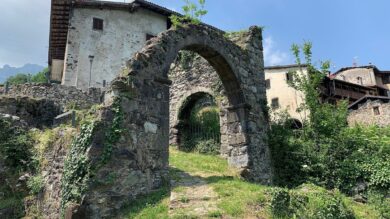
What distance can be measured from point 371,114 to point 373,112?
7.3 inches

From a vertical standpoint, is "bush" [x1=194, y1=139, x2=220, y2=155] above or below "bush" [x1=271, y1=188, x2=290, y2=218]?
above

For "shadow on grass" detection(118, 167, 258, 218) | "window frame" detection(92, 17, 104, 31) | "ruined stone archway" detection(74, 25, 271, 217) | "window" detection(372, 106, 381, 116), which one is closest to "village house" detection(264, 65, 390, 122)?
"window" detection(372, 106, 381, 116)

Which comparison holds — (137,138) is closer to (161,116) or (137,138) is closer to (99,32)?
(161,116)

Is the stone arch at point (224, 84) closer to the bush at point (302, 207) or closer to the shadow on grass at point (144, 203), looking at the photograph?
the shadow on grass at point (144, 203)

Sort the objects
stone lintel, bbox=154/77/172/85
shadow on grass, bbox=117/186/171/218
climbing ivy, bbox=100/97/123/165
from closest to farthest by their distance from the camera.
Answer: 1. shadow on grass, bbox=117/186/171/218
2. climbing ivy, bbox=100/97/123/165
3. stone lintel, bbox=154/77/172/85

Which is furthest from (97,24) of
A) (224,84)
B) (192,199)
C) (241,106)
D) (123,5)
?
(192,199)

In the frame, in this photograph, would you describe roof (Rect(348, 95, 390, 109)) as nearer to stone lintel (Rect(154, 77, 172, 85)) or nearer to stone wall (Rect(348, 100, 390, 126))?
stone wall (Rect(348, 100, 390, 126))

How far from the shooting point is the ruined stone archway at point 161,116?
6.90 metres

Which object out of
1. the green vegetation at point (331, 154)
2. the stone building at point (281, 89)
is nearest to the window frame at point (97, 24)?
the green vegetation at point (331, 154)

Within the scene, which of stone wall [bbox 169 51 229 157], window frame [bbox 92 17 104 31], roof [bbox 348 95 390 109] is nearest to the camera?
stone wall [bbox 169 51 229 157]

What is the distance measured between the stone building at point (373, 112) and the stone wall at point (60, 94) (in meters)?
17.4

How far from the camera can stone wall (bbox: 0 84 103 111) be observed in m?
15.7

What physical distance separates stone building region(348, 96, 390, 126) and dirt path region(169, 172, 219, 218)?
19.5 meters

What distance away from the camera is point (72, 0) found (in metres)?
20.5
